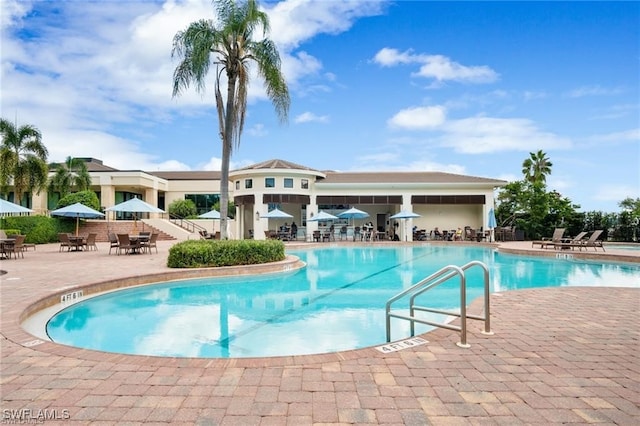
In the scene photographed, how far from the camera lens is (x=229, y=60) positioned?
12586 mm

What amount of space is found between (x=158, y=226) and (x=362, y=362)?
1076 inches

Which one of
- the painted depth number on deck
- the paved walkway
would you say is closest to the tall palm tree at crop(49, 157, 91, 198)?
the paved walkway

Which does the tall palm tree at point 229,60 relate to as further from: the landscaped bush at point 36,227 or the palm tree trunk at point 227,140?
the landscaped bush at point 36,227

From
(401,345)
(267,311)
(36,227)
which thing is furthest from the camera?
(36,227)

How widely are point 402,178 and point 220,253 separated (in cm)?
2115

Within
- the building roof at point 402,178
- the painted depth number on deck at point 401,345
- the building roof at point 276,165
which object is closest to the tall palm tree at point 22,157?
the building roof at point 276,165

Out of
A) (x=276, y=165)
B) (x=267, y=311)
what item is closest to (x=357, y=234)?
(x=276, y=165)

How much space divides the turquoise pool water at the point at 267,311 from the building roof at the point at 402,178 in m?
14.6

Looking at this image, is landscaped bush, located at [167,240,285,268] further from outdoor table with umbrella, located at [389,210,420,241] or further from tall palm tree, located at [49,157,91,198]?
tall palm tree, located at [49,157,91,198]

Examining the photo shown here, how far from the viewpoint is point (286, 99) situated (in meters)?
13.4

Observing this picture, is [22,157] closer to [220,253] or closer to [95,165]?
[95,165]

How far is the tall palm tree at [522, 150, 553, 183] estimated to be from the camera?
36625 mm

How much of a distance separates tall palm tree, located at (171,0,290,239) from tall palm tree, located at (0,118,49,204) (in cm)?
1739

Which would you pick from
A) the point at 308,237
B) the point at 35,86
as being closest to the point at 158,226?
the point at 308,237
